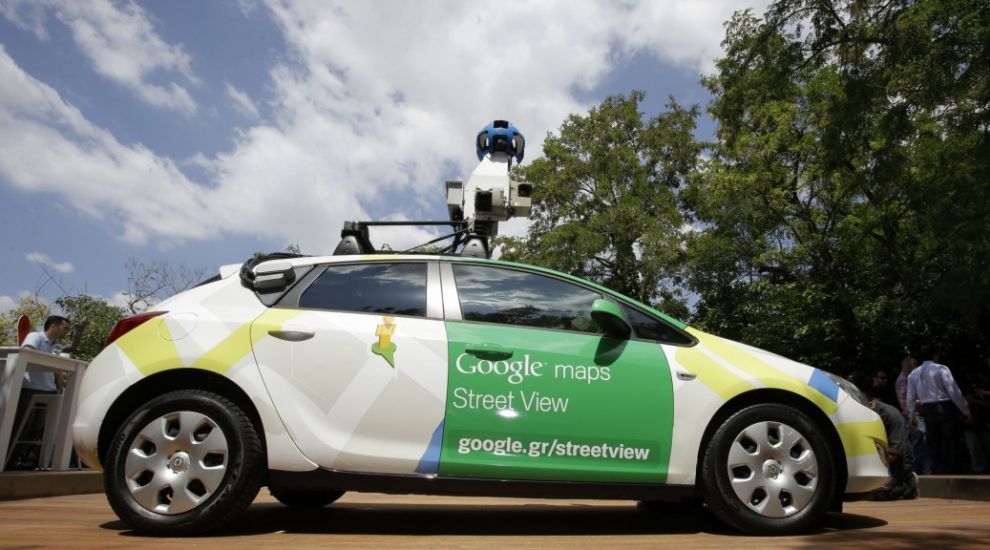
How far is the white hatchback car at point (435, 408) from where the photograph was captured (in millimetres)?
3744

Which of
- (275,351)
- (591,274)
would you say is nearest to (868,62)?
(275,351)

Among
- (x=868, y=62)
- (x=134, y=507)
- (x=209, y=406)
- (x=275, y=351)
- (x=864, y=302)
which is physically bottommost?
(x=134, y=507)

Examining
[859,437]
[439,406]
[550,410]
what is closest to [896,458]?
[859,437]

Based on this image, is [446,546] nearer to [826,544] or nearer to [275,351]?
[275,351]

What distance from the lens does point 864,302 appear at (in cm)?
1731

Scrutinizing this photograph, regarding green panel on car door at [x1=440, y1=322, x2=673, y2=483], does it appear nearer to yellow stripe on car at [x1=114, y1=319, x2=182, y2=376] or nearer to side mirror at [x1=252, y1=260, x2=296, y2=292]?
side mirror at [x1=252, y1=260, x2=296, y2=292]

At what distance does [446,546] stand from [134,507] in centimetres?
154

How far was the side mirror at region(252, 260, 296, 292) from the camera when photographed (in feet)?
13.5

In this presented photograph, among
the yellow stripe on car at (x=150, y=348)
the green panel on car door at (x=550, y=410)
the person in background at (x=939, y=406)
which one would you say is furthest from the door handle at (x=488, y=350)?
the person in background at (x=939, y=406)

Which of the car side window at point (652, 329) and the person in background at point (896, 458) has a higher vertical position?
the car side window at point (652, 329)

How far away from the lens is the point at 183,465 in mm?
3688

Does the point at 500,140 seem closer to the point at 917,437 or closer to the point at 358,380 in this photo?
the point at 358,380

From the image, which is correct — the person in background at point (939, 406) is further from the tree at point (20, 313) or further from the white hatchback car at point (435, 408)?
the tree at point (20, 313)

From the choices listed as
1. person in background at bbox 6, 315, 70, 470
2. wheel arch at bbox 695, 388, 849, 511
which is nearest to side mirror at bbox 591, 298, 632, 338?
wheel arch at bbox 695, 388, 849, 511
